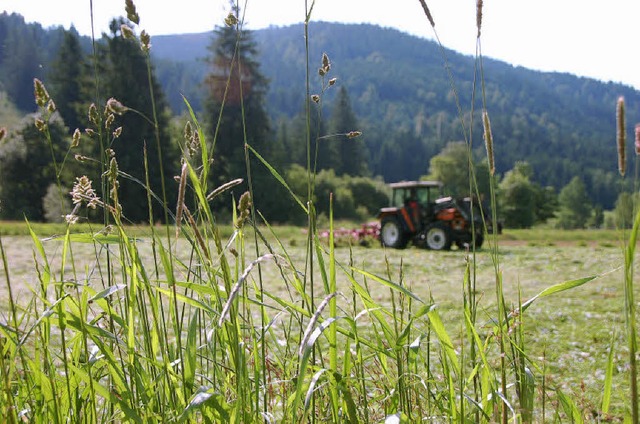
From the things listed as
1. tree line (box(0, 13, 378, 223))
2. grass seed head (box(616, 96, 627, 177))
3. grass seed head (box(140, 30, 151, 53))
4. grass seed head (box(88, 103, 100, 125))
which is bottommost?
grass seed head (box(616, 96, 627, 177))

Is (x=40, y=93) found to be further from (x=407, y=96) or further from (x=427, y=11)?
(x=407, y=96)

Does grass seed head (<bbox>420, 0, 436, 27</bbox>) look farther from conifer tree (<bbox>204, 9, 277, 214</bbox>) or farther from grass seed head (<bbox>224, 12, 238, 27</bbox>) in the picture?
conifer tree (<bbox>204, 9, 277, 214</bbox>)

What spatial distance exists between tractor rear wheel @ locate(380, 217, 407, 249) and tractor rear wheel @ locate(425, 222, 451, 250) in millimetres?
630

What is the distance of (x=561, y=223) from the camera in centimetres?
4706

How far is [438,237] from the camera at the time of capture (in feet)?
36.8

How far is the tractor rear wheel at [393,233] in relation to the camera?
1201 centimetres

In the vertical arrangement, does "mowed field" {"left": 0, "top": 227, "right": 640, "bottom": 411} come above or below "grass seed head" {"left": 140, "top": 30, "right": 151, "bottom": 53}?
below

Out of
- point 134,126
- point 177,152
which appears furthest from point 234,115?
point 134,126

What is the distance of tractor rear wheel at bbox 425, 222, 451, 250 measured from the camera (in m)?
11.0

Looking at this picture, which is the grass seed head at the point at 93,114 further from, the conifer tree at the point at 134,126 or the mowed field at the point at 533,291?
the conifer tree at the point at 134,126

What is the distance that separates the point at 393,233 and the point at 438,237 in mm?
1207

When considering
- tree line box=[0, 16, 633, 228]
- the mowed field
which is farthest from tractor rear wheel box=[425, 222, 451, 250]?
tree line box=[0, 16, 633, 228]

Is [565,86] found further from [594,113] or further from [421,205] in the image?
[421,205]

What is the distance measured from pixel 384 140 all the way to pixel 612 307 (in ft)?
267
